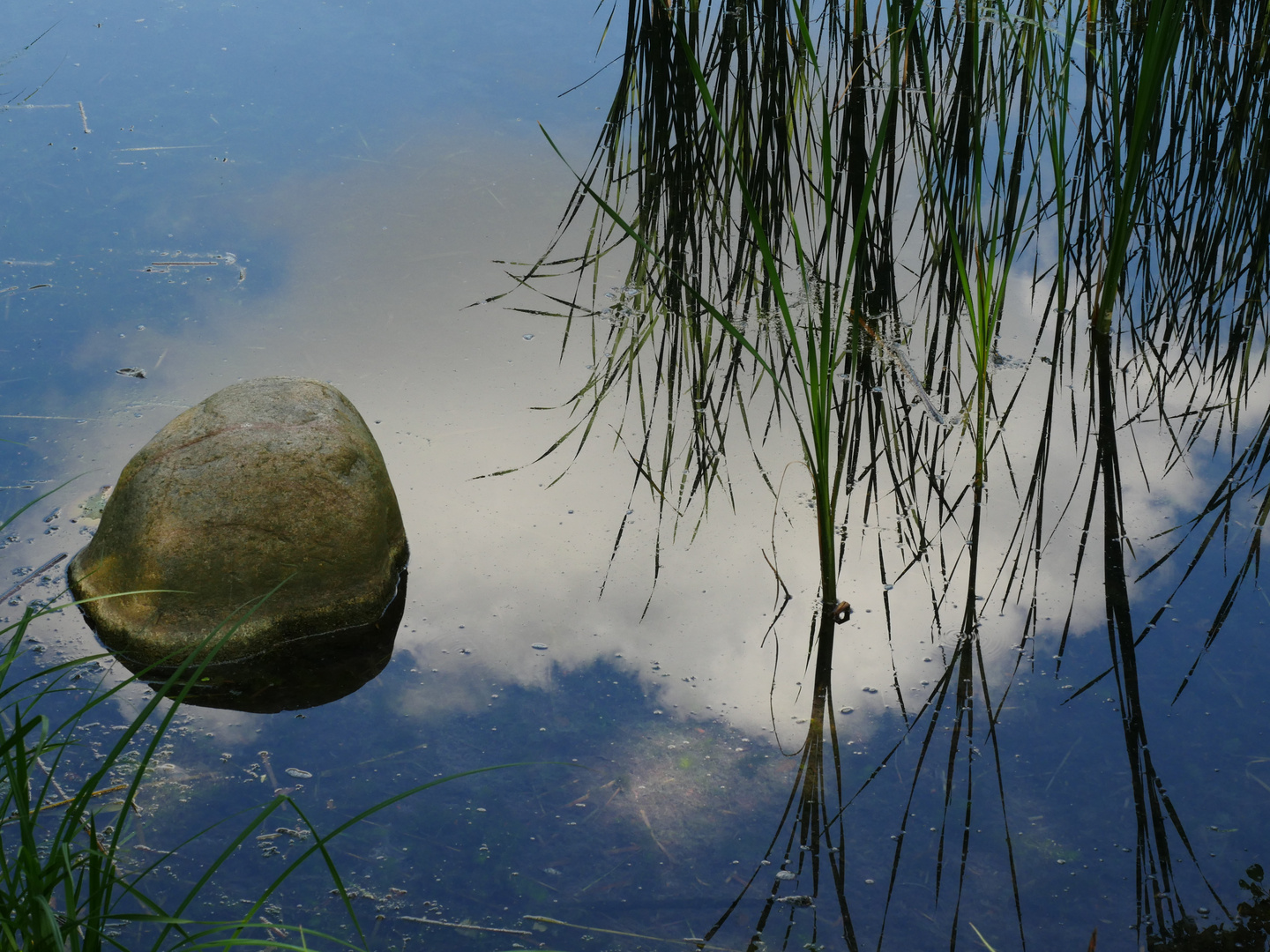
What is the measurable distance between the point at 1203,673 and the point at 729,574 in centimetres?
87

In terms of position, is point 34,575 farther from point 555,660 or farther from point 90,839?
point 555,660

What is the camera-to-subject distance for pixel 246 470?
7.57 feet

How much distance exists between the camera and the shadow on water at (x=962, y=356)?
1.96m

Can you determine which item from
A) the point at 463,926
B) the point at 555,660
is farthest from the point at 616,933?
the point at 555,660

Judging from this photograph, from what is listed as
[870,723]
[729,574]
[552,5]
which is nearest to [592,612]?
[729,574]

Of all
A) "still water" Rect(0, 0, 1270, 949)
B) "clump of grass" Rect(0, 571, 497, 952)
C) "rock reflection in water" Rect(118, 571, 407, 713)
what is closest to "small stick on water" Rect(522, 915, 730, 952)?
"still water" Rect(0, 0, 1270, 949)

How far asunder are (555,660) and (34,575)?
1.04 m

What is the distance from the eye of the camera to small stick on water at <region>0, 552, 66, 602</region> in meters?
2.27

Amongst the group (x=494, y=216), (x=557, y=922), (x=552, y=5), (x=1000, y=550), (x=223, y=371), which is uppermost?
(x=552, y=5)

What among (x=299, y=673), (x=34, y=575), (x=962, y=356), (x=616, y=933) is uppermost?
(x=962, y=356)

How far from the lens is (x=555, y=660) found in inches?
85.8

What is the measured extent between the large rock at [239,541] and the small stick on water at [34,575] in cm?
4

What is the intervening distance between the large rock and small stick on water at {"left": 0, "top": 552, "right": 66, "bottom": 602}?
0.12ft

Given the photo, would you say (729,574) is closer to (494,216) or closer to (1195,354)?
(1195,354)
